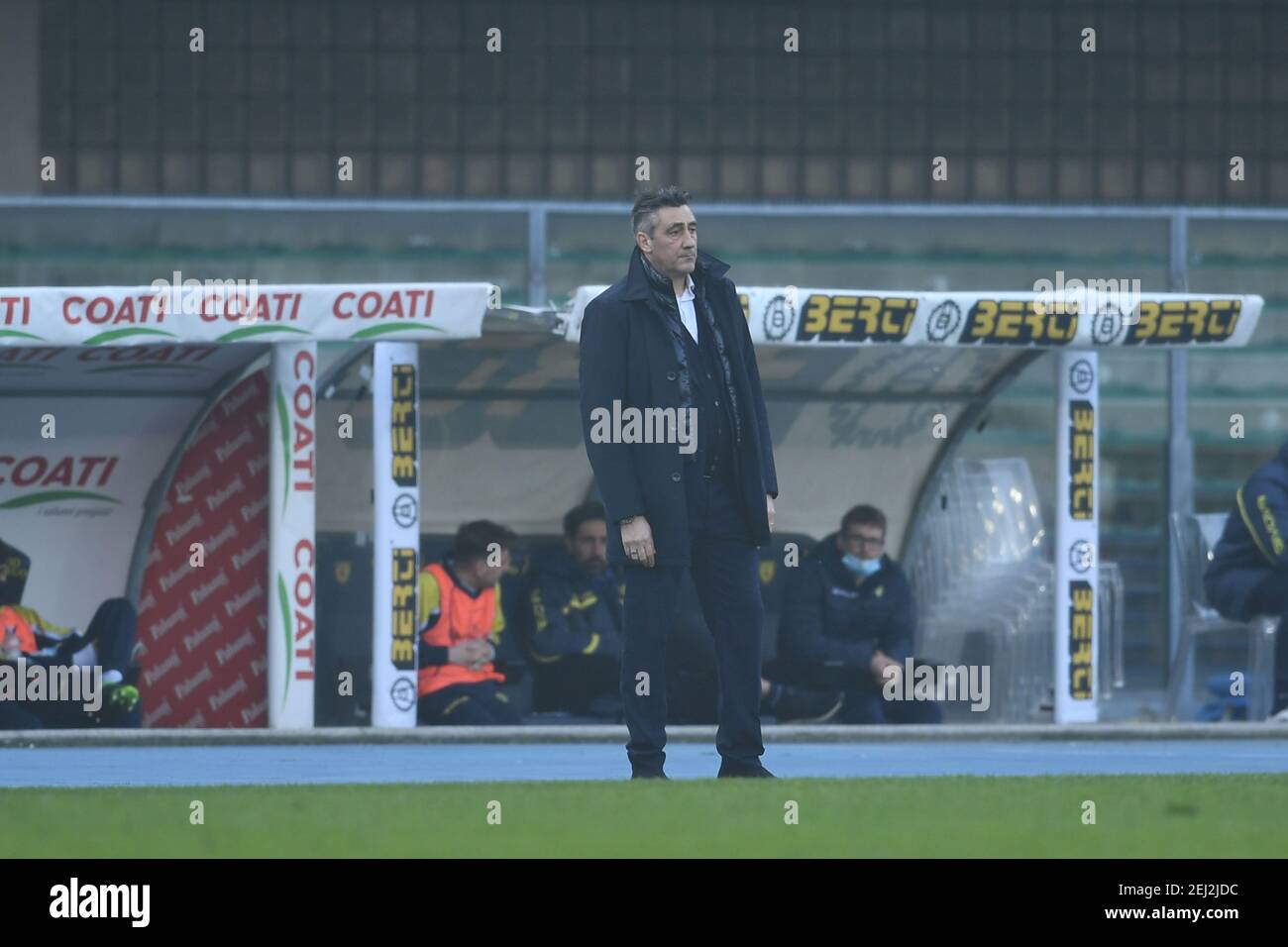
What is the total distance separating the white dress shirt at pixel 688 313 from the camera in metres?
7.84

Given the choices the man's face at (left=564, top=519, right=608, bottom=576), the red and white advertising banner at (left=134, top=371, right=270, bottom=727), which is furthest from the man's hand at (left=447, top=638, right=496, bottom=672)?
the red and white advertising banner at (left=134, top=371, right=270, bottom=727)

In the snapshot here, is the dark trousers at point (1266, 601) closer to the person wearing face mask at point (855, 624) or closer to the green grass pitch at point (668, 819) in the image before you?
the person wearing face mask at point (855, 624)

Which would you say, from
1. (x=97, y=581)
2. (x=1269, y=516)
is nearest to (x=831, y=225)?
(x=1269, y=516)

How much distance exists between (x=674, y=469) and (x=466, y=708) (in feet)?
13.3

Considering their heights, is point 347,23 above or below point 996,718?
above

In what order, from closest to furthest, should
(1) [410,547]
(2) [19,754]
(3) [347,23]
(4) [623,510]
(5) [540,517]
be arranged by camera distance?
(4) [623,510] < (2) [19,754] < (1) [410,547] < (5) [540,517] < (3) [347,23]

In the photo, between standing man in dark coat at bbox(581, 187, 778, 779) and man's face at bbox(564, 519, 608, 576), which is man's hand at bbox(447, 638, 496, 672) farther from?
standing man in dark coat at bbox(581, 187, 778, 779)

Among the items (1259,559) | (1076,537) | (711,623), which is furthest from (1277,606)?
(711,623)

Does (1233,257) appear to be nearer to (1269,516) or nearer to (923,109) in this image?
(1269,516)

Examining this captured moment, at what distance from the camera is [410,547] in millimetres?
11484

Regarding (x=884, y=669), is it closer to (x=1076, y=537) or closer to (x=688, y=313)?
(x=1076, y=537)

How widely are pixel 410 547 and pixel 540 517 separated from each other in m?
Answer: 1.65

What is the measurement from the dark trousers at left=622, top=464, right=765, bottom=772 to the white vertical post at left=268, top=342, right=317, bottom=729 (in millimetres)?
3847

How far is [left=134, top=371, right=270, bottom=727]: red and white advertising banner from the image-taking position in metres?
12.0
